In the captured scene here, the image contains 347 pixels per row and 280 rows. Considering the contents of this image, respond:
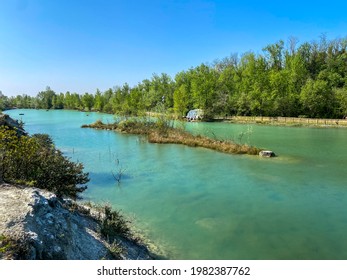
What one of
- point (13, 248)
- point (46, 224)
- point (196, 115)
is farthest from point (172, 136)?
point (196, 115)

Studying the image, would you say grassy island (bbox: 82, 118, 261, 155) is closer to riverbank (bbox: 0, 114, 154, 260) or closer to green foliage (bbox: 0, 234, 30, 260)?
riverbank (bbox: 0, 114, 154, 260)

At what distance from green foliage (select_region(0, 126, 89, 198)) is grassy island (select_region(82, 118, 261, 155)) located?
1642 cm

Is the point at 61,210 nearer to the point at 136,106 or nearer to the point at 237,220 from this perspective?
the point at 237,220

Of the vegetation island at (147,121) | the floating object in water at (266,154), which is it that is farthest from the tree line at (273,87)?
the floating object in water at (266,154)

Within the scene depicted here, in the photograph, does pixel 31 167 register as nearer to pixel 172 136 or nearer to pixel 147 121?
pixel 172 136

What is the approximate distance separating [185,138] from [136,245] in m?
24.1

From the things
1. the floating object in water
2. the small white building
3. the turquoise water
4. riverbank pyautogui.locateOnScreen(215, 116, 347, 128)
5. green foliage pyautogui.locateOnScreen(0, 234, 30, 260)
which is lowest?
the turquoise water

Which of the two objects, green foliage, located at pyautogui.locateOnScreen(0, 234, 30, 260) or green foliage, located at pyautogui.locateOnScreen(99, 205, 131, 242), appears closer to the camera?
green foliage, located at pyautogui.locateOnScreen(0, 234, 30, 260)

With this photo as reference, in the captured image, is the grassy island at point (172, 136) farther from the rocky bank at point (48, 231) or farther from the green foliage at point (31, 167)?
the rocky bank at point (48, 231)

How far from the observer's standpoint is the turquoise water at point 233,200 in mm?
9453

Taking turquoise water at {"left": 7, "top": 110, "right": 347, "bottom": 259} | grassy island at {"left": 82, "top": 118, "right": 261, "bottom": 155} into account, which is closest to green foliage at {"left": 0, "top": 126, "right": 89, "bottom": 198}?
turquoise water at {"left": 7, "top": 110, "right": 347, "bottom": 259}

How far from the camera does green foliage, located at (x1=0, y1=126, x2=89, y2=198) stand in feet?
30.6

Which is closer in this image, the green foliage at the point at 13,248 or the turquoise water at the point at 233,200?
the green foliage at the point at 13,248

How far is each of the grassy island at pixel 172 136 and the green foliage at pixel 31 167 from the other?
1642cm
